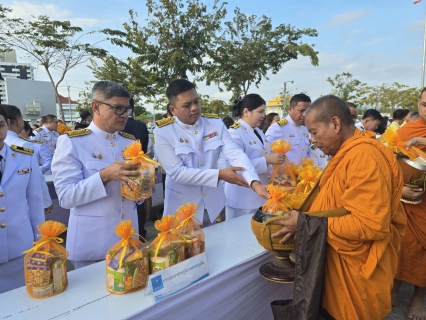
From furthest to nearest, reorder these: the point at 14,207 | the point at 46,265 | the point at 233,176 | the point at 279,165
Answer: the point at 279,165 < the point at 233,176 < the point at 14,207 < the point at 46,265

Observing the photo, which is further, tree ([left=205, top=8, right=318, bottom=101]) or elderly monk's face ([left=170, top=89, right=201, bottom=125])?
tree ([left=205, top=8, right=318, bottom=101])

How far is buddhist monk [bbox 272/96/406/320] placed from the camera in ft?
4.77

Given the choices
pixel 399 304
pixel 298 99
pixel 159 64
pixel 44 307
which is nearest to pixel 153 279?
pixel 44 307

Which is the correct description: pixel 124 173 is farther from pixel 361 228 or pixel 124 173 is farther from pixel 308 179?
pixel 308 179

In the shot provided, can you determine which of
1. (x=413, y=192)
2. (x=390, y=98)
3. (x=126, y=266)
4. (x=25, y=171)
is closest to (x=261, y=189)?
(x=126, y=266)

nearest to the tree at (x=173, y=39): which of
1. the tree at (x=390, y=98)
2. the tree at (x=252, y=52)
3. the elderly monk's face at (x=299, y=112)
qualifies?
the tree at (x=252, y=52)

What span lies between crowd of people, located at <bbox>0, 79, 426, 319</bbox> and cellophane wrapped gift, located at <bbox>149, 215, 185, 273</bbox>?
1.30ft

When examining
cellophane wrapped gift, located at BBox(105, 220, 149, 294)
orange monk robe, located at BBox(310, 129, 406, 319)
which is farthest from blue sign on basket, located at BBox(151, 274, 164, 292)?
orange monk robe, located at BBox(310, 129, 406, 319)

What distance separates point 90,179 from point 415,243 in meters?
2.97

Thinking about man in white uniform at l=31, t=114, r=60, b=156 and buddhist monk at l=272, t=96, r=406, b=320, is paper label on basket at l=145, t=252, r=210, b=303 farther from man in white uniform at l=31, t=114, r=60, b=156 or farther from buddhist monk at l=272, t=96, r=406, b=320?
man in white uniform at l=31, t=114, r=60, b=156

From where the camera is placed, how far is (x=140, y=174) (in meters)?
1.75

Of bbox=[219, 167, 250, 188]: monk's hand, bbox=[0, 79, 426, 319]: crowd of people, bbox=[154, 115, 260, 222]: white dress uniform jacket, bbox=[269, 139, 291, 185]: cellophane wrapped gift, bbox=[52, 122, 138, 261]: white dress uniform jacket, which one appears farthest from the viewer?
bbox=[269, 139, 291, 185]: cellophane wrapped gift

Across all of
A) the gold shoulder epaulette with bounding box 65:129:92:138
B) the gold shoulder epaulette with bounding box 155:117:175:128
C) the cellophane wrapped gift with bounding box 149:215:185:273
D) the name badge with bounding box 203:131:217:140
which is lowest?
the cellophane wrapped gift with bounding box 149:215:185:273

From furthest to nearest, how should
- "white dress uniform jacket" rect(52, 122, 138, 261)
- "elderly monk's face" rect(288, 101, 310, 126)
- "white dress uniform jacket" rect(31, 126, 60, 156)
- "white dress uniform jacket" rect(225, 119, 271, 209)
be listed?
1. "white dress uniform jacket" rect(31, 126, 60, 156)
2. "elderly monk's face" rect(288, 101, 310, 126)
3. "white dress uniform jacket" rect(225, 119, 271, 209)
4. "white dress uniform jacket" rect(52, 122, 138, 261)
